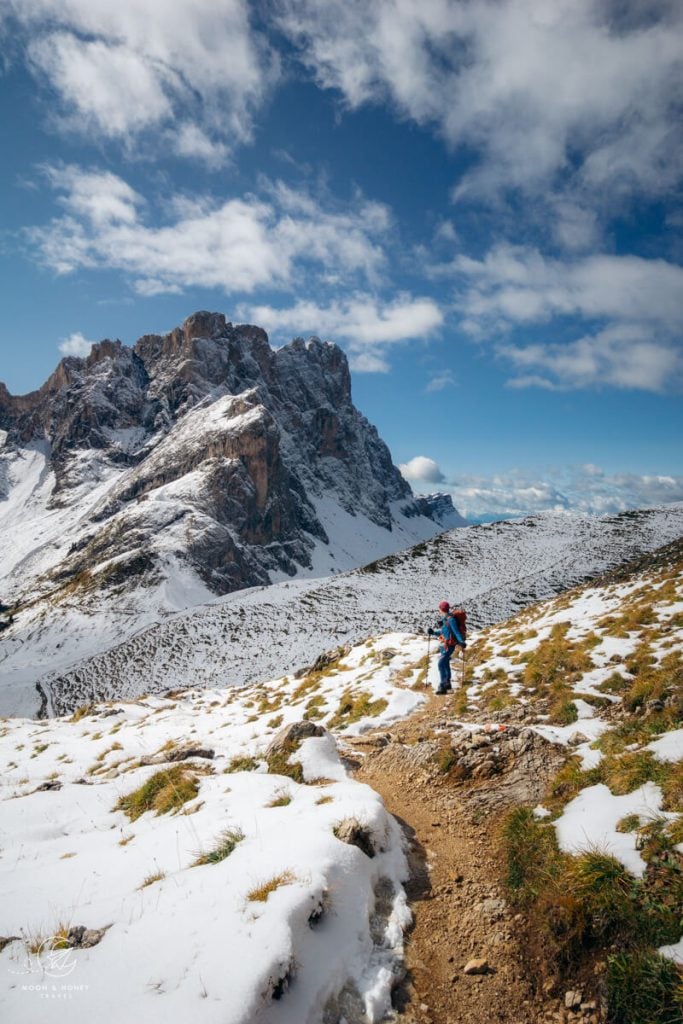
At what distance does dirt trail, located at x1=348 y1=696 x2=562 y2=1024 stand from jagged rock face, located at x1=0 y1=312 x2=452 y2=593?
7170 cm

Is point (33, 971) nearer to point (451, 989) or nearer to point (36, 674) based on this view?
point (451, 989)

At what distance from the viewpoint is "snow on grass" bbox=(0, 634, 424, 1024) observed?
3.73 meters

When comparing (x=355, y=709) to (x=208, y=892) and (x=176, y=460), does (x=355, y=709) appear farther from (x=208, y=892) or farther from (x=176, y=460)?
(x=176, y=460)

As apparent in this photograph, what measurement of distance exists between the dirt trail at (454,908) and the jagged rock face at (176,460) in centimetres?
7170

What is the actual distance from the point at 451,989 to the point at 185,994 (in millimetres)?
2662

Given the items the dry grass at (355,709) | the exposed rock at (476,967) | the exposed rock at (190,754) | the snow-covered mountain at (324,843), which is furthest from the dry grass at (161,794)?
the exposed rock at (476,967)

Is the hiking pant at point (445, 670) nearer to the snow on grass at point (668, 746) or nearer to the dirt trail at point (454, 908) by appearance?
the dirt trail at point (454, 908)

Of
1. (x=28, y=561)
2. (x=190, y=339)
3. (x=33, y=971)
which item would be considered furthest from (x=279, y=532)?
(x=33, y=971)

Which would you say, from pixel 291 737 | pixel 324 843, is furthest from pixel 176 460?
pixel 324 843

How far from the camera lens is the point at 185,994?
3.59m

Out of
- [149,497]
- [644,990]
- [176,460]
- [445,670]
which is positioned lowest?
[644,990]

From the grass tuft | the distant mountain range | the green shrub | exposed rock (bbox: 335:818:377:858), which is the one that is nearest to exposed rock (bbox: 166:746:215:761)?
the grass tuft

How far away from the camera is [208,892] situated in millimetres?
4887

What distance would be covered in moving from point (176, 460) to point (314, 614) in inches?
4159
